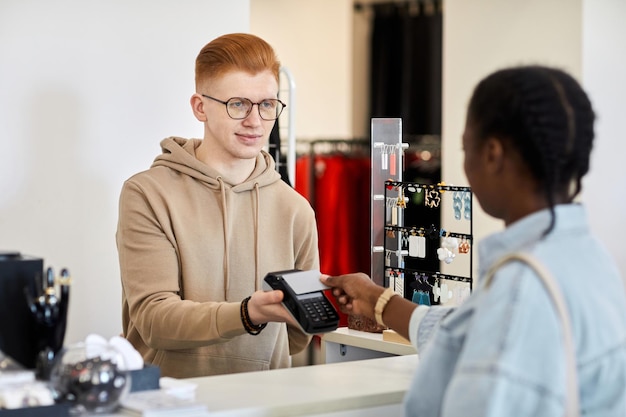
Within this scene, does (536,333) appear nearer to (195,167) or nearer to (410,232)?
(195,167)

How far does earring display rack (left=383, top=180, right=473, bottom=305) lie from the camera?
2.81 meters

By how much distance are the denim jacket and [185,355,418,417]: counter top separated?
0.36m

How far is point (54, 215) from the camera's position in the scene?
10.9ft

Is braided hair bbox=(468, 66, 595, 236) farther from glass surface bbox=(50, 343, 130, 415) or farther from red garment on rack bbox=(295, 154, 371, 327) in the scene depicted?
red garment on rack bbox=(295, 154, 371, 327)

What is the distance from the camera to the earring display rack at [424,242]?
2.81 metres

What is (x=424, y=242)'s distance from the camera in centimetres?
290

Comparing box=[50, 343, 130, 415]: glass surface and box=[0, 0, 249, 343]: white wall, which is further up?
box=[0, 0, 249, 343]: white wall

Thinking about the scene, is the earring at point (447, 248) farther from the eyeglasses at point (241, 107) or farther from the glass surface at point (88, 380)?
the glass surface at point (88, 380)

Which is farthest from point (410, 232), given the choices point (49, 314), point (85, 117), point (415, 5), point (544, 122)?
point (415, 5)

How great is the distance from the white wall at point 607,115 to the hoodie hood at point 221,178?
2399mm

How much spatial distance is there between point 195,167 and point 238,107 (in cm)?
20

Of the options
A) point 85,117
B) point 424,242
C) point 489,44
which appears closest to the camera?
point 424,242

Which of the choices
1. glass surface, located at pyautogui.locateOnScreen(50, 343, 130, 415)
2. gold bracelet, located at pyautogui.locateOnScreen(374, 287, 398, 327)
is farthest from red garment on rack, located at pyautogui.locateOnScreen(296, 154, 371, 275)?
glass surface, located at pyautogui.locateOnScreen(50, 343, 130, 415)

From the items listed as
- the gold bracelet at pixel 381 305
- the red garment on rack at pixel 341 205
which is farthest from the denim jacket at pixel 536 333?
the red garment on rack at pixel 341 205
